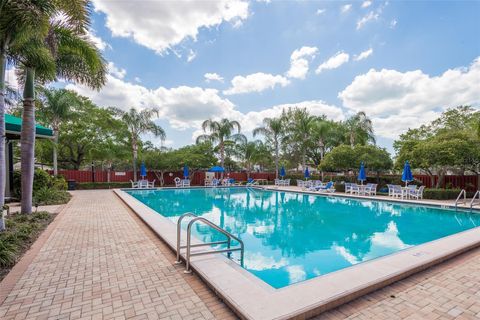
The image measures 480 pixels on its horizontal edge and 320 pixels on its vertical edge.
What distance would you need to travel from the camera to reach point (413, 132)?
2853 centimetres

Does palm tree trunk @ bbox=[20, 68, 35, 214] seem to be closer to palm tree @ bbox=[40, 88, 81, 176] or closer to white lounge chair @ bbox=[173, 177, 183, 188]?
palm tree @ bbox=[40, 88, 81, 176]

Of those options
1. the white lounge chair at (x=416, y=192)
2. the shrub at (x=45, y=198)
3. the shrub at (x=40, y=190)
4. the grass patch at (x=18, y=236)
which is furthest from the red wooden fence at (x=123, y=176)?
the white lounge chair at (x=416, y=192)

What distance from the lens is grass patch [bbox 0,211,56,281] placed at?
392cm

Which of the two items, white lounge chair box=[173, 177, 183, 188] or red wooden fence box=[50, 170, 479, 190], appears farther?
white lounge chair box=[173, 177, 183, 188]

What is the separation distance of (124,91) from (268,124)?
14.2m

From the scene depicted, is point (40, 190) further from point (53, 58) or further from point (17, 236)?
point (17, 236)

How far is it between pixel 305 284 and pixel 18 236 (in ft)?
18.9

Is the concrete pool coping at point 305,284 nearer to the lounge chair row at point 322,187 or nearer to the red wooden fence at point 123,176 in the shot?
the lounge chair row at point 322,187

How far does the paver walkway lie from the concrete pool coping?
217 millimetres

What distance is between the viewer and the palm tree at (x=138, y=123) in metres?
22.4

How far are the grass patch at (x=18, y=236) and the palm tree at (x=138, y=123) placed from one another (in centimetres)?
1547

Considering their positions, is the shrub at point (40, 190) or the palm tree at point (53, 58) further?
the shrub at point (40, 190)

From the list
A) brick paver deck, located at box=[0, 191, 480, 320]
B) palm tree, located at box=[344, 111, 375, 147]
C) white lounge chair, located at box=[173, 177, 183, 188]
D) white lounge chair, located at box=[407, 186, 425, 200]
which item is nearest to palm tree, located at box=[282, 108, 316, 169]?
palm tree, located at box=[344, 111, 375, 147]

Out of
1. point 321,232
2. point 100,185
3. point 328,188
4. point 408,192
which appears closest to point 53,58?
point 321,232
